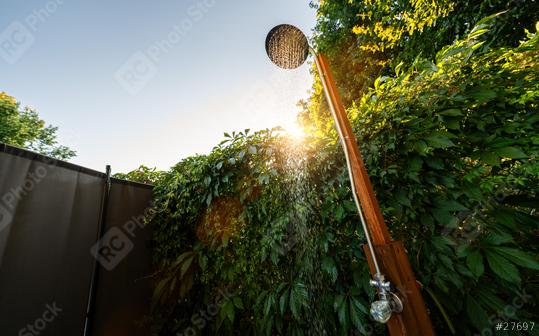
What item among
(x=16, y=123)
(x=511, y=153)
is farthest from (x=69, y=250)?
(x=16, y=123)

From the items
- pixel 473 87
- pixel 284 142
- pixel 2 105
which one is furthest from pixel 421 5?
pixel 2 105

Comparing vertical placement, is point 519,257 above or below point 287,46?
below

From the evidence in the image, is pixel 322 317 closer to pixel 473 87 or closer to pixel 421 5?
pixel 473 87

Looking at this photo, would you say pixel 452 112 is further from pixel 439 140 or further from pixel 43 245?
pixel 43 245

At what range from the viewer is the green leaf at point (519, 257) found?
1.01m

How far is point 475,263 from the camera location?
44.0 inches

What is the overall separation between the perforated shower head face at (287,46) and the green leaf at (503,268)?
1426mm

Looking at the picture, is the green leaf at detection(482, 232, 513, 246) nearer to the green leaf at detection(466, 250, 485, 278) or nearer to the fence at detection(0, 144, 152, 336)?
the green leaf at detection(466, 250, 485, 278)

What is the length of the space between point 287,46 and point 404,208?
1.23m

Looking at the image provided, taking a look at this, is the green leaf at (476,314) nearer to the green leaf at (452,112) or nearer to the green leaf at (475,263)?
the green leaf at (475,263)

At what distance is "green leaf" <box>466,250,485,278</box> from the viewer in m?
1.10

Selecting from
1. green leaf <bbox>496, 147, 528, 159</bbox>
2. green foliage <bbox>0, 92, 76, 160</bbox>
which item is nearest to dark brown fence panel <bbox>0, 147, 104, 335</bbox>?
green leaf <bbox>496, 147, 528, 159</bbox>

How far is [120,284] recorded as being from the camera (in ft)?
8.12

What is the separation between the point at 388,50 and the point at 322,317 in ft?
22.0
